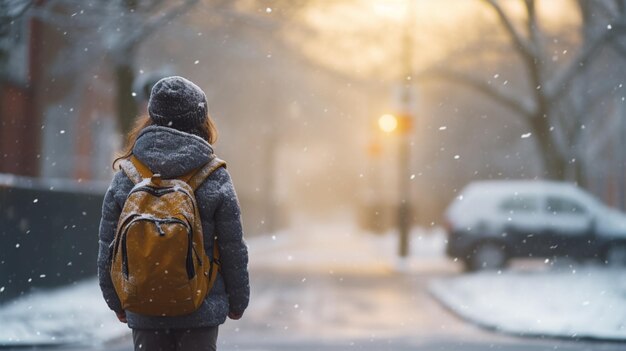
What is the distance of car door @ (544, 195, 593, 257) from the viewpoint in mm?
20609

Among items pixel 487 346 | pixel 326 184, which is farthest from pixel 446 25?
pixel 326 184

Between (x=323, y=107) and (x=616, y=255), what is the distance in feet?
63.0

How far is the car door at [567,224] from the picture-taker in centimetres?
2061

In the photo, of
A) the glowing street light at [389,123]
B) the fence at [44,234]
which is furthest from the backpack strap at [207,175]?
the glowing street light at [389,123]

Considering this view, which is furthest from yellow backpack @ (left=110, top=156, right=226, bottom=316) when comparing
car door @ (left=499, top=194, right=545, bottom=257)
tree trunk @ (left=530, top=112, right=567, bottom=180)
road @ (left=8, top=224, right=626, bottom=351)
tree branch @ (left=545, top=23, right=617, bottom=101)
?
tree trunk @ (left=530, top=112, right=567, bottom=180)

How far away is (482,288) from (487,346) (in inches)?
267

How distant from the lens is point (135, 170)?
387 centimetres

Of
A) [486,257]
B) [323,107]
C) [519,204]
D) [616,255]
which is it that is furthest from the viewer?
[323,107]

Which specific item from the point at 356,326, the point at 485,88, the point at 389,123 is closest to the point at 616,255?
the point at 485,88

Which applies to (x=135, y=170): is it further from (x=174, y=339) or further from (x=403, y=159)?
(x=403, y=159)

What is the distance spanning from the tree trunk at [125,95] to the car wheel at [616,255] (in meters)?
9.83

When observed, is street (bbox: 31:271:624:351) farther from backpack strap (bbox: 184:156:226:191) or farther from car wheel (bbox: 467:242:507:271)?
backpack strap (bbox: 184:156:226:191)

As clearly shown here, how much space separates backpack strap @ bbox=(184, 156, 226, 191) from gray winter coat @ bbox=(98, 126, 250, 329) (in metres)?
0.02

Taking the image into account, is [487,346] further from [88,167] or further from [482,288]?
[88,167]
